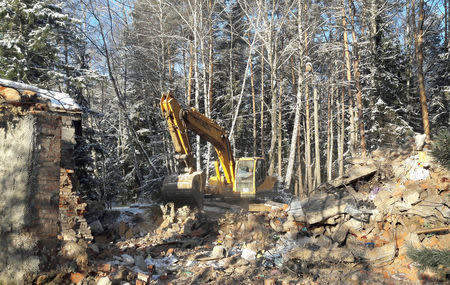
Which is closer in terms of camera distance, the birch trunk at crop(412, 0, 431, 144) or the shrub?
the shrub

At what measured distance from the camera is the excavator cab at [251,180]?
12253 mm

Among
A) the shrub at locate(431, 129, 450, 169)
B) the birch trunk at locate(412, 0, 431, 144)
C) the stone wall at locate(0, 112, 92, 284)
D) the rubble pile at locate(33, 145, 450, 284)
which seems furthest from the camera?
the birch trunk at locate(412, 0, 431, 144)

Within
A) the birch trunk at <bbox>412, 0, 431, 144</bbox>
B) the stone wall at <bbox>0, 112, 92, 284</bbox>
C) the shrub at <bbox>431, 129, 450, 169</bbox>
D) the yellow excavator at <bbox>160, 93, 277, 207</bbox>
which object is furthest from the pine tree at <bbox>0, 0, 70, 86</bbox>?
the birch trunk at <bbox>412, 0, 431, 144</bbox>

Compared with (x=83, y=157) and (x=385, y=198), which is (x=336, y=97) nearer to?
(x=385, y=198)

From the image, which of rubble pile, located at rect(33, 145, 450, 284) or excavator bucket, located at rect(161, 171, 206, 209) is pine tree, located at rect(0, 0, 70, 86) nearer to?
excavator bucket, located at rect(161, 171, 206, 209)

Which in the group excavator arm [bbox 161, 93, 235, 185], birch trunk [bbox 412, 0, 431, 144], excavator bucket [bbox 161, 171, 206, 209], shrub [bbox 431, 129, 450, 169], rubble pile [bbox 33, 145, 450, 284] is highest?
birch trunk [bbox 412, 0, 431, 144]

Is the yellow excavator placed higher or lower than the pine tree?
lower

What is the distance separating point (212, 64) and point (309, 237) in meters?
12.9

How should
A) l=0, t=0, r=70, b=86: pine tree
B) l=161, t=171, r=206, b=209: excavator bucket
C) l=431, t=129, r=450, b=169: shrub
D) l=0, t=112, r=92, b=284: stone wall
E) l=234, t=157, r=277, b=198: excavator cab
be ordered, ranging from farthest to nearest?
l=234, t=157, r=277, b=198: excavator cab < l=0, t=0, r=70, b=86: pine tree < l=161, t=171, r=206, b=209: excavator bucket < l=0, t=112, r=92, b=284: stone wall < l=431, t=129, r=450, b=169: shrub

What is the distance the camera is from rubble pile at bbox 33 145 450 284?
6426 millimetres

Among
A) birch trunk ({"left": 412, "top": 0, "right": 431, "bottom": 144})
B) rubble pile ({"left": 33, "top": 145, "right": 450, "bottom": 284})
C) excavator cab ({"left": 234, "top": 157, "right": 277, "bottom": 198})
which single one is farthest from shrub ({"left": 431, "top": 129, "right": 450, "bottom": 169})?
birch trunk ({"left": 412, "top": 0, "right": 431, "bottom": 144})

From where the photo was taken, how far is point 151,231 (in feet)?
31.5

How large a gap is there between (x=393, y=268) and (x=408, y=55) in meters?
18.0

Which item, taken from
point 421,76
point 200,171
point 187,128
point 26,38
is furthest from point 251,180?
point 26,38
